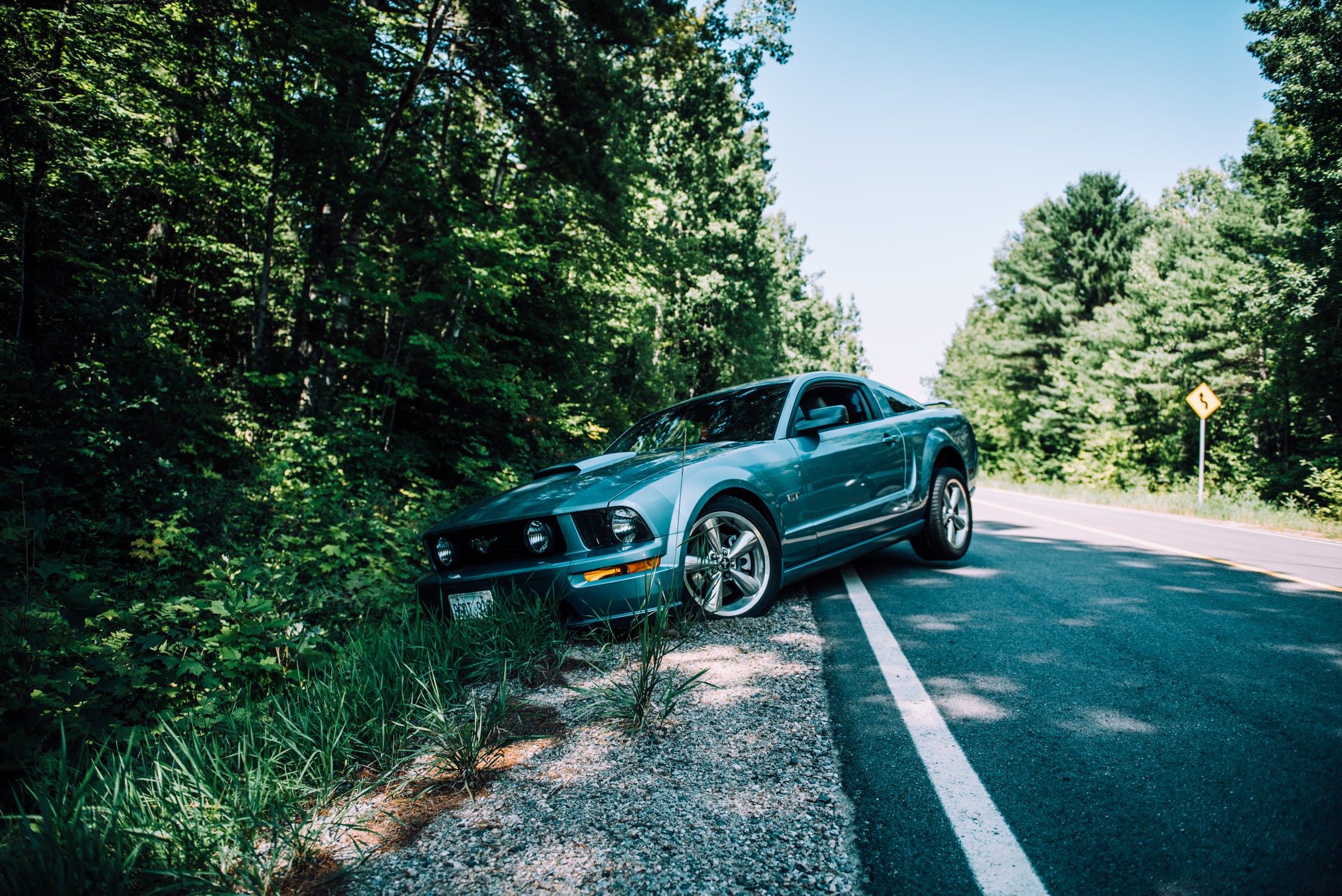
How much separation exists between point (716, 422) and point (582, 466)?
109cm

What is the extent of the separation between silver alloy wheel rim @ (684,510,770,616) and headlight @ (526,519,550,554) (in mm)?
766

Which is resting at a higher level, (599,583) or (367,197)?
(367,197)

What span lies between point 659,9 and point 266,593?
1099cm

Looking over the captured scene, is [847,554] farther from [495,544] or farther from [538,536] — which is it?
[495,544]

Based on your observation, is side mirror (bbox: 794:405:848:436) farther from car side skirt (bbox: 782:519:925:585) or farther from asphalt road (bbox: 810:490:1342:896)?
asphalt road (bbox: 810:490:1342:896)

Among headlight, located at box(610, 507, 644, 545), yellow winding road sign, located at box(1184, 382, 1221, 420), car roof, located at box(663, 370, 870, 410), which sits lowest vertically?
headlight, located at box(610, 507, 644, 545)

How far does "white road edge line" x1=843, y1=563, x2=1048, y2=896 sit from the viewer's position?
1.51m

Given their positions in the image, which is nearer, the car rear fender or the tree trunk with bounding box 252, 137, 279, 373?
the car rear fender

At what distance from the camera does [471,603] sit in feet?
11.3

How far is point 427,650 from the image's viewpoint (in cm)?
294

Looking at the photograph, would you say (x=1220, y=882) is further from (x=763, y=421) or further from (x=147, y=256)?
(x=147, y=256)

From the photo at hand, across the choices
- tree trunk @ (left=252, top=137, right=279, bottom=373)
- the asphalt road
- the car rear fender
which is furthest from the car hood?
tree trunk @ (left=252, top=137, right=279, bottom=373)

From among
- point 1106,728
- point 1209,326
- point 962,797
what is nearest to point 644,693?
point 962,797

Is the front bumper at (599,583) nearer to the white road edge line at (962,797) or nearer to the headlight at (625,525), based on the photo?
the headlight at (625,525)
